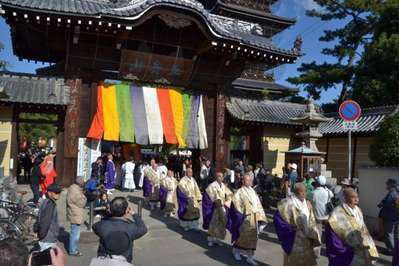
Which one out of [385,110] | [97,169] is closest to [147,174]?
[97,169]

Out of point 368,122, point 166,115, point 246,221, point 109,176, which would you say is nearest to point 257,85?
point 368,122

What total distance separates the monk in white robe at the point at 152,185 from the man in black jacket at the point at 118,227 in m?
9.29

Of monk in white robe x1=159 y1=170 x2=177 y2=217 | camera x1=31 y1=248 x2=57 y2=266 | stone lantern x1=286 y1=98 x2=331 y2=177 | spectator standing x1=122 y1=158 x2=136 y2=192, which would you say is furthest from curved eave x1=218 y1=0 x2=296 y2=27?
camera x1=31 y1=248 x2=57 y2=266

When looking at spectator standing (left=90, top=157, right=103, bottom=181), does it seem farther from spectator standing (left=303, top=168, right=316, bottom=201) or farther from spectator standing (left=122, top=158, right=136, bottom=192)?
spectator standing (left=303, top=168, right=316, bottom=201)

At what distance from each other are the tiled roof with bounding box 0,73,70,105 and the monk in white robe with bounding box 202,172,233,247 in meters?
7.06

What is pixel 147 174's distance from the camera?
14.3 metres

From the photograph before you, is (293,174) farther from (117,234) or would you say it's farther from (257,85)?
(257,85)

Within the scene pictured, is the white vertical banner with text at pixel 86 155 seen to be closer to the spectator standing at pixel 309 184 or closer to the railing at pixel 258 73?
the spectator standing at pixel 309 184

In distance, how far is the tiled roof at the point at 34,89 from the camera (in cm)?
1374

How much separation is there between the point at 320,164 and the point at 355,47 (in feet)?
42.7

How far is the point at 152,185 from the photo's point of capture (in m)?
14.1

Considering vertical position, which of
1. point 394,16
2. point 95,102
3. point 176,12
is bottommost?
point 95,102

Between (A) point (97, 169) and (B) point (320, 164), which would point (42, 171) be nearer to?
(A) point (97, 169)

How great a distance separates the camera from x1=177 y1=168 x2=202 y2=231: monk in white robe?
421 inches
